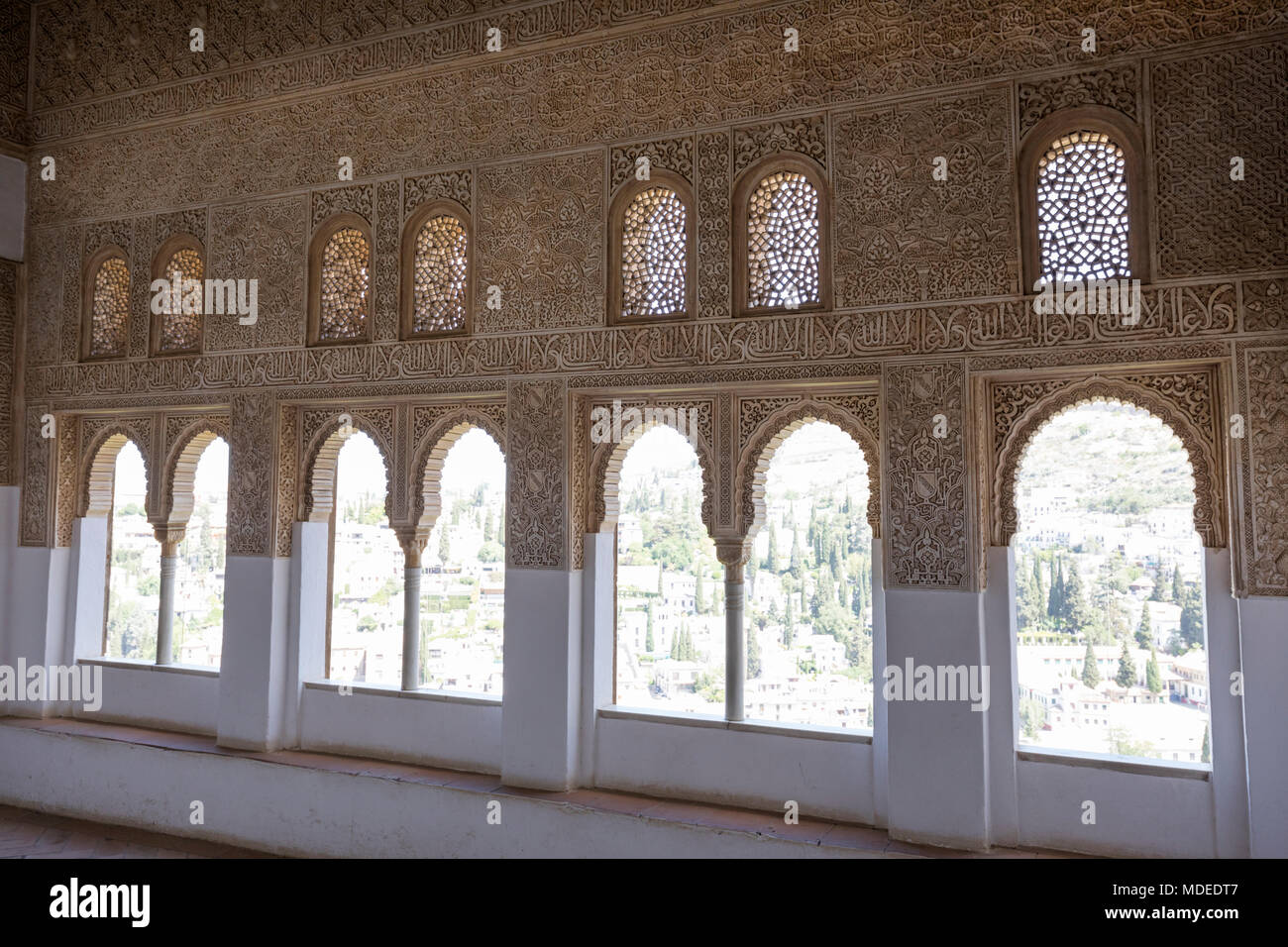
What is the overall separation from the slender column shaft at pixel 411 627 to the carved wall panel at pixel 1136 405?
10.9 ft

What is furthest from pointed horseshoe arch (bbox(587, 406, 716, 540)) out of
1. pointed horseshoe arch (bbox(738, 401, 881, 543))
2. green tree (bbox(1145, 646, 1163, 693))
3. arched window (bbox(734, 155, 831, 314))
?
green tree (bbox(1145, 646, 1163, 693))

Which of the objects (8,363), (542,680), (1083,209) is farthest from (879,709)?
(8,363)

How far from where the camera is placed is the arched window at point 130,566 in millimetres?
6582

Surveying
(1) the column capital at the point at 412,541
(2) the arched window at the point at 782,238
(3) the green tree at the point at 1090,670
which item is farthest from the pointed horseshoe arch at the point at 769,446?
(1) the column capital at the point at 412,541

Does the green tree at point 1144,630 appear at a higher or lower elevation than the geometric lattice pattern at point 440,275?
lower

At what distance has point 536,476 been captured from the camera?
5.09m

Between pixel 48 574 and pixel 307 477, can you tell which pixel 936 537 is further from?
pixel 48 574

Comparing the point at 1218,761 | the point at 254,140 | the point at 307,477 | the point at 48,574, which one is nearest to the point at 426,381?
the point at 307,477

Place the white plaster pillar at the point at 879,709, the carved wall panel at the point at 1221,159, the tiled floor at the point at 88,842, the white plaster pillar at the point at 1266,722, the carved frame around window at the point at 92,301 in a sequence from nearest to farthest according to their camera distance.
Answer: the white plaster pillar at the point at 1266,722
the carved wall panel at the point at 1221,159
the white plaster pillar at the point at 879,709
the tiled floor at the point at 88,842
the carved frame around window at the point at 92,301

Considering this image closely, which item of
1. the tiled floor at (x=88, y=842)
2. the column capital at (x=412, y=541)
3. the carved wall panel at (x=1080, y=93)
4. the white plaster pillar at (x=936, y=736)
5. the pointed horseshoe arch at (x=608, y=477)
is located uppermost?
the carved wall panel at (x=1080, y=93)

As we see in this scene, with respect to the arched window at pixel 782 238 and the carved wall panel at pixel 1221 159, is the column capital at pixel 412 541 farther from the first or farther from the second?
the carved wall panel at pixel 1221 159

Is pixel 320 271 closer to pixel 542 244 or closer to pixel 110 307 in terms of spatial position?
pixel 542 244

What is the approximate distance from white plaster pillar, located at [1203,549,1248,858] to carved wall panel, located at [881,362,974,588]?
0.99 metres

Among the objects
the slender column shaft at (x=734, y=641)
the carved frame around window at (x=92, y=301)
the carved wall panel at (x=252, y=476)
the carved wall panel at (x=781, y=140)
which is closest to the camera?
the carved wall panel at (x=781, y=140)
